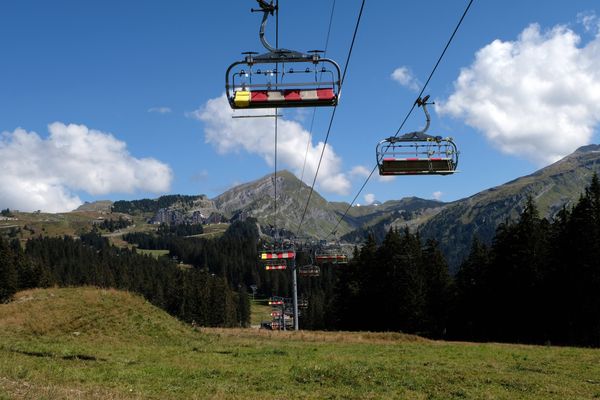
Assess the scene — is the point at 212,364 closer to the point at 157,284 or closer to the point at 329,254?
the point at 329,254

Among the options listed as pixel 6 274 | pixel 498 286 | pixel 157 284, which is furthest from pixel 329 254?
pixel 157 284

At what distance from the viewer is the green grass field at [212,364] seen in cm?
1992

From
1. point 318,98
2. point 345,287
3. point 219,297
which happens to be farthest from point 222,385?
point 219,297

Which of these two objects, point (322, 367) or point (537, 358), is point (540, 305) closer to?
point (537, 358)

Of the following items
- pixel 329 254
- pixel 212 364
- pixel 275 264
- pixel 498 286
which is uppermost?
pixel 329 254

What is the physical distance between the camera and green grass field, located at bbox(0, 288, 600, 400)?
19922 mm

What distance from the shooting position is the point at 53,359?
85.4 feet

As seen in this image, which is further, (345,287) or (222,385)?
(345,287)

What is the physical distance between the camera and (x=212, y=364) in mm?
28047

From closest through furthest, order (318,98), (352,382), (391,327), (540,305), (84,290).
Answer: (318,98), (352,382), (84,290), (540,305), (391,327)

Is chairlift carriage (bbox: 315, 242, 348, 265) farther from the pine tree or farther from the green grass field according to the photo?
the pine tree

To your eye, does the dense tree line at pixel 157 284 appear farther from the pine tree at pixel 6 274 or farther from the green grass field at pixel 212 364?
the green grass field at pixel 212 364

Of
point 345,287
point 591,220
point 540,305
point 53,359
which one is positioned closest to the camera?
point 53,359

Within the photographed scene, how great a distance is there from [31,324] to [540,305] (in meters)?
49.5
